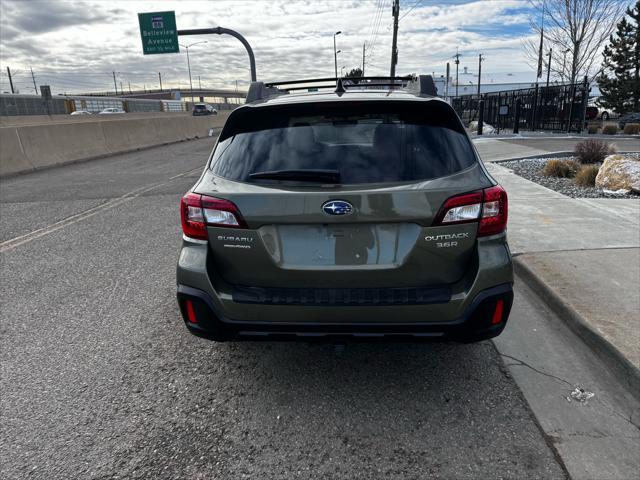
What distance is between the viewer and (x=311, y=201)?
2.49 metres

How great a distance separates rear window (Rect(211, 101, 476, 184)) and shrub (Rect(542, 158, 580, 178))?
29.2 feet

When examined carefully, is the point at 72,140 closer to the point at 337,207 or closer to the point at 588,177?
the point at 588,177

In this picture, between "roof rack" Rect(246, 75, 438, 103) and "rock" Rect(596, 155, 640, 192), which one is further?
"rock" Rect(596, 155, 640, 192)

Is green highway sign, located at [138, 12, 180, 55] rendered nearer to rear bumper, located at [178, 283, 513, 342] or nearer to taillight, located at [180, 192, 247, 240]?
taillight, located at [180, 192, 247, 240]

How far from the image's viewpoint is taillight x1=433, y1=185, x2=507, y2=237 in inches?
98.0

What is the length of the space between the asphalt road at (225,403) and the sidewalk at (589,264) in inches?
19.8

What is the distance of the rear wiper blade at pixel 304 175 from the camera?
8.45ft

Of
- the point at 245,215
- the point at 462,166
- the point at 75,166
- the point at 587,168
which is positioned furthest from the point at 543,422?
the point at 75,166

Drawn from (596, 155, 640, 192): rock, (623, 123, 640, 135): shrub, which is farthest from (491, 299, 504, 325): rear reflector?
(623, 123, 640, 135): shrub

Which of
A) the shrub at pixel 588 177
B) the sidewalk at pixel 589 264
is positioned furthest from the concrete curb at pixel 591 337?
the shrub at pixel 588 177

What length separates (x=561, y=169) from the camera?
34.4 feet

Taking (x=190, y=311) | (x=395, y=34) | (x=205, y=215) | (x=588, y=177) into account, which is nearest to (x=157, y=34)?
(x=395, y=34)

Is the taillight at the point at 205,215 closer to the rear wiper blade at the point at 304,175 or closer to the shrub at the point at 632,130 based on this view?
the rear wiper blade at the point at 304,175

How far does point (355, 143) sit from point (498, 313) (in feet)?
4.13
